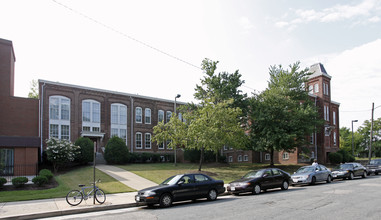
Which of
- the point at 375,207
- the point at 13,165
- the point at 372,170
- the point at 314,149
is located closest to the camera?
the point at 375,207

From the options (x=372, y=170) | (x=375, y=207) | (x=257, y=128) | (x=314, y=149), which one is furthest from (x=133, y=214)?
(x=314, y=149)

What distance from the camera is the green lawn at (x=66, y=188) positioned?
50.1 feet

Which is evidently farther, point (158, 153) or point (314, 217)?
point (158, 153)

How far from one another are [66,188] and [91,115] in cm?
1713

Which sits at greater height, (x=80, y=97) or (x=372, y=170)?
(x=80, y=97)

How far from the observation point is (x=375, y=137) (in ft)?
228

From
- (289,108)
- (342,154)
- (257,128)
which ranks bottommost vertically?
(342,154)

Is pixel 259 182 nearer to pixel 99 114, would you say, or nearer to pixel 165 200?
pixel 165 200

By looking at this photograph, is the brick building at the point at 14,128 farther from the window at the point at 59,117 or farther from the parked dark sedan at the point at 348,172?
the parked dark sedan at the point at 348,172

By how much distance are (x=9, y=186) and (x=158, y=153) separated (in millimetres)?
21657

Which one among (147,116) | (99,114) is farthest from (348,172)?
(99,114)

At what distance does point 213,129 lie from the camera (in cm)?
2431

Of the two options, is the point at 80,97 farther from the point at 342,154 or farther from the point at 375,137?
the point at 375,137

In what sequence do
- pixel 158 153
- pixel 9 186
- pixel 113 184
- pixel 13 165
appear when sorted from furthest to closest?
pixel 158 153 < pixel 13 165 < pixel 113 184 < pixel 9 186
